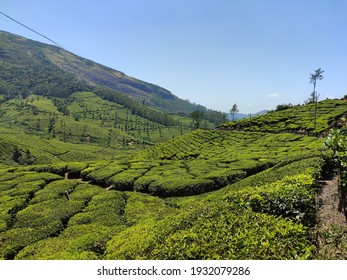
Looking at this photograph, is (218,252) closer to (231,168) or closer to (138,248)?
(138,248)

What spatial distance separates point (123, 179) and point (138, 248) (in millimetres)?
25034

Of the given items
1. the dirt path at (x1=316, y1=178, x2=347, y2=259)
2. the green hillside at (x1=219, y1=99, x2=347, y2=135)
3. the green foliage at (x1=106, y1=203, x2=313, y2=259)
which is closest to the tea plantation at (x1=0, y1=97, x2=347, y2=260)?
the green foliage at (x1=106, y1=203, x2=313, y2=259)

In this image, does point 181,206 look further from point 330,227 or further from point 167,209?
point 330,227

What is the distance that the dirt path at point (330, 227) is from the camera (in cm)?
793

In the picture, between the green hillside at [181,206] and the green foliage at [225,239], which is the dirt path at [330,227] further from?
the green foliage at [225,239]

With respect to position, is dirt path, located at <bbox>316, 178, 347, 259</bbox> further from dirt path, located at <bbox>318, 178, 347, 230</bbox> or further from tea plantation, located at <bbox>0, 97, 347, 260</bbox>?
tea plantation, located at <bbox>0, 97, 347, 260</bbox>

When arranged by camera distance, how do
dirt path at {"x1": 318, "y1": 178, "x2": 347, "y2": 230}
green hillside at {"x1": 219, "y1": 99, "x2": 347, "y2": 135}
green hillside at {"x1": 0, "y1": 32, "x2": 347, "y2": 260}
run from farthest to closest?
green hillside at {"x1": 219, "y1": 99, "x2": 347, "y2": 135}, dirt path at {"x1": 318, "y1": 178, "x2": 347, "y2": 230}, green hillside at {"x1": 0, "y1": 32, "x2": 347, "y2": 260}

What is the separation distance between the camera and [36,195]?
31125 mm

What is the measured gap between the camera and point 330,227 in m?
11.1

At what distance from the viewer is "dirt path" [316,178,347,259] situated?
312 inches

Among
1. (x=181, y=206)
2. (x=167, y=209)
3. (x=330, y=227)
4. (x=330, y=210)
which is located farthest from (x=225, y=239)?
(x=181, y=206)

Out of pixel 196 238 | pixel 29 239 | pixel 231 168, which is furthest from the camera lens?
pixel 231 168

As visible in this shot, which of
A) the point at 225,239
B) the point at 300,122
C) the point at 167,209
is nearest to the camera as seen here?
the point at 225,239

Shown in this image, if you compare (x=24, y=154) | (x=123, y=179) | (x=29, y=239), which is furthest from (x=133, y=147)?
(x=29, y=239)
